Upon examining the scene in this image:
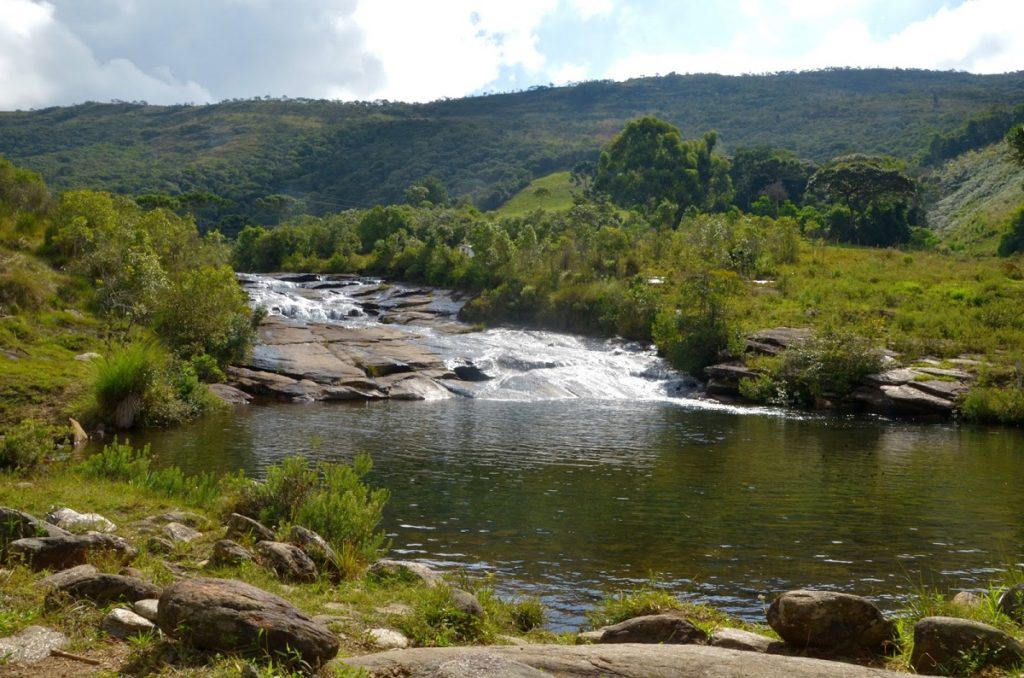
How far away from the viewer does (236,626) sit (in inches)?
263

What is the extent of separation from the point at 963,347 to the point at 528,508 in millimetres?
33236

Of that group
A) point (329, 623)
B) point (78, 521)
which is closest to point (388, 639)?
point (329, 623)

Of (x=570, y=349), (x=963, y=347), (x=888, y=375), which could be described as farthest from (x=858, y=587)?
(x=570, y=349)

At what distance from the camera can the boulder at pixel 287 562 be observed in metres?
10.4

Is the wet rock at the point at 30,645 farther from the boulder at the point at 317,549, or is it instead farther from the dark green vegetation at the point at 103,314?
the dark green vegetation at the point at 103,314

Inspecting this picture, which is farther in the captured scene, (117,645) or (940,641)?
(940,641)

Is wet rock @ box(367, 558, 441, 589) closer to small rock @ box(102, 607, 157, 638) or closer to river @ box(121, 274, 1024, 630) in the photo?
river @ box(121, 274, 1024, 630)

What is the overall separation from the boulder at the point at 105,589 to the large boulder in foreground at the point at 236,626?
1.43 metres

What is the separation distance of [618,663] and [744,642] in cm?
274

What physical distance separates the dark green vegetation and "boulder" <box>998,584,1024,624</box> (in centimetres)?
2533

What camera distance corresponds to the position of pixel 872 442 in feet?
99.2

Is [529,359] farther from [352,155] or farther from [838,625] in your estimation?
[352,155]

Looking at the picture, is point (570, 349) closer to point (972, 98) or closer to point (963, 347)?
point (963, 347)

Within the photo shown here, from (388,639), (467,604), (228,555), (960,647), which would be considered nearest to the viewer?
(960,647)
